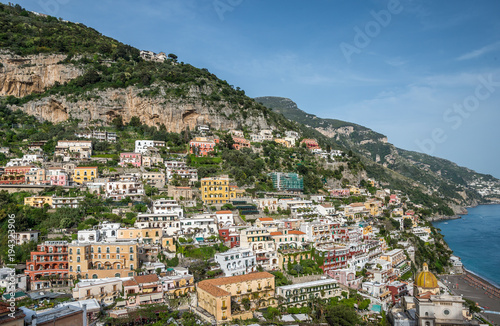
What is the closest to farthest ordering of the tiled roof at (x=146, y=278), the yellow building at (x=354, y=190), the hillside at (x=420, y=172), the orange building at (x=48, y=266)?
1. the tiled roof at (x=146, y=278)
2. the orange building at (x=48, y=266)
3. the yellow building at (x=354, y=190)
4. the hillside at (x=420, y=172)

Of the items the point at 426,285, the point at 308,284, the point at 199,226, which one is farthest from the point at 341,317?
the point at 199,226

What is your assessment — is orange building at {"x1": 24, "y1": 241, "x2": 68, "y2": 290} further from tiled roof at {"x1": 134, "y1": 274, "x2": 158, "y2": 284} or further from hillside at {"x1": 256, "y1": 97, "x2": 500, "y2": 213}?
hillside at {"x1": 256, "y1": 97, "x2": 500, "y2": 213}

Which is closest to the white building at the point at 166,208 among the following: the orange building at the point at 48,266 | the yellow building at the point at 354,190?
the orange building at the point at 48,266

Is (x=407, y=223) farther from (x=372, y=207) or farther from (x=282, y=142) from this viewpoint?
(x=282, y=142)

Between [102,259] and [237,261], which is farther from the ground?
[102,259]

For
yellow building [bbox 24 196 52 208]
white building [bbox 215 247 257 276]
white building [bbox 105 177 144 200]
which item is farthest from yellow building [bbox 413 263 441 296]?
yellow building [bbox 24 196 52 208]

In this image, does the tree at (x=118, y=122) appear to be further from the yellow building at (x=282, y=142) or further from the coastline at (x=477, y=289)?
the coastline at (x=477, y=289)

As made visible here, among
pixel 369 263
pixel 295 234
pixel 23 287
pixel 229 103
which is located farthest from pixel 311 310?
pixel 229 103
